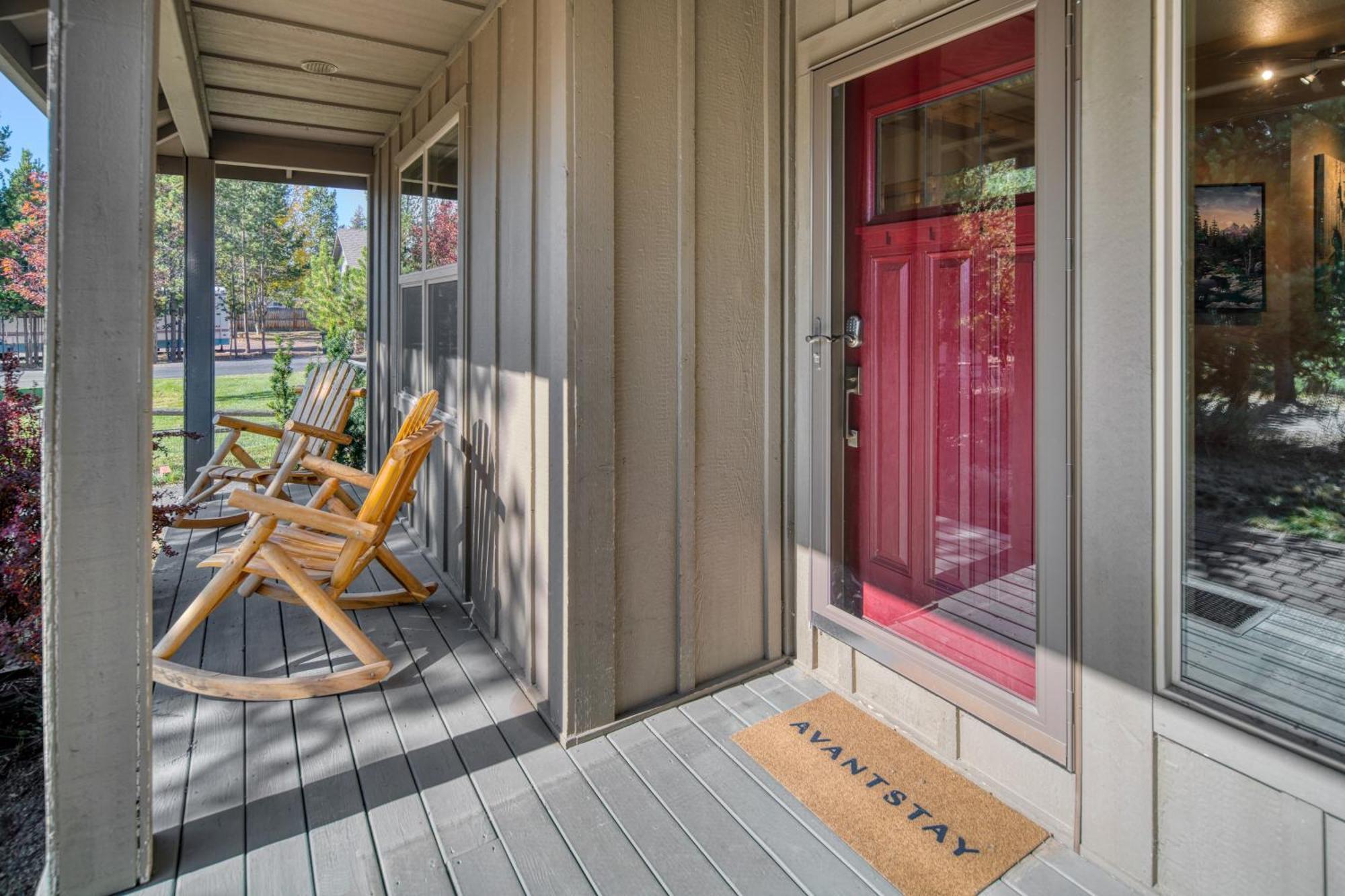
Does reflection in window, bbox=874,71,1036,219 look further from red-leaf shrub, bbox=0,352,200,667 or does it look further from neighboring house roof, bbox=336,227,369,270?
neighboring house roof, bbox=336,227,369,270

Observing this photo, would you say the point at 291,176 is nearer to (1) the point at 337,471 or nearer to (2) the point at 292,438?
(2) the point at 292,438

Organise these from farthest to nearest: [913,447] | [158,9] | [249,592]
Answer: [249,592] < [913,447] < [158,9]

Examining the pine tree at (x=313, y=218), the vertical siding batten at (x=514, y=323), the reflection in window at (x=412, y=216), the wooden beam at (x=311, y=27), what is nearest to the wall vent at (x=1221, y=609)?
the vertical siding batten at (x=514, y=323)

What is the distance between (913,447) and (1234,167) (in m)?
1.00

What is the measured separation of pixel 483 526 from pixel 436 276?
5.01 feet

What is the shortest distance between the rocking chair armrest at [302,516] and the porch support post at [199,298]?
3.26 metres

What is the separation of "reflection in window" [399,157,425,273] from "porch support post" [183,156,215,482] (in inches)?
57.7

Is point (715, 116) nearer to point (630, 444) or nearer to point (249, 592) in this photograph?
point (630, 444)

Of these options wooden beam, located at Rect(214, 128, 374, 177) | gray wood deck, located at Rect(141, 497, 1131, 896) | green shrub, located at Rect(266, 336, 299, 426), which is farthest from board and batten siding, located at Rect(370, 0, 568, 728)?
green shrub, located at Rect(266, 336, 299, 426)

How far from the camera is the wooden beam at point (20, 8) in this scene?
2.79 metres

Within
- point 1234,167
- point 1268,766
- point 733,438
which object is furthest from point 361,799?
point 1234,167

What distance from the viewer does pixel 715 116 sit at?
243 centimetres

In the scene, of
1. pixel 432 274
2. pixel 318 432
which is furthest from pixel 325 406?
pixel 432 274

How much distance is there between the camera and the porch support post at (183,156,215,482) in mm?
5246
